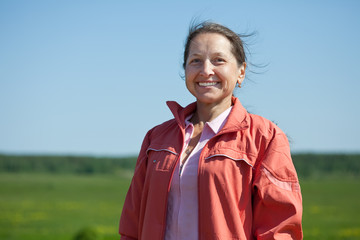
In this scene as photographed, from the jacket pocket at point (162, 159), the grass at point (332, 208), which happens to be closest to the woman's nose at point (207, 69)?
the jacket pocket at point (162, 159)

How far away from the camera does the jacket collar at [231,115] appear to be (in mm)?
2576

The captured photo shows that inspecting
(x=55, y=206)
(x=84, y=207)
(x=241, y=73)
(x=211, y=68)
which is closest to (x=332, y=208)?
(x=84, y=207)

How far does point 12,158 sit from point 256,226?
60062 mm

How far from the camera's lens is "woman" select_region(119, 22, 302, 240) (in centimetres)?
243

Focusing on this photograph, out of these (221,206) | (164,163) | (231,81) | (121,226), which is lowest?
(121,226)

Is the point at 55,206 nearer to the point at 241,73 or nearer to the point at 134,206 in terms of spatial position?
the point at 134,206

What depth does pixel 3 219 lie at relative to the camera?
24625 mm

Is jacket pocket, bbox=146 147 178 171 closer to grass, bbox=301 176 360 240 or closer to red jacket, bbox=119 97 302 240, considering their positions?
red jacket, bbox=119 97 302 240

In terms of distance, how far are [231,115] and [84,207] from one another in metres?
30.2

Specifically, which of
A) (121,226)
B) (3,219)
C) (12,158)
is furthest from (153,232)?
(12,158)

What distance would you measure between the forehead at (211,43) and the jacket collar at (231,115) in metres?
0.34

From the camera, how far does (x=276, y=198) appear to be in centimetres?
241

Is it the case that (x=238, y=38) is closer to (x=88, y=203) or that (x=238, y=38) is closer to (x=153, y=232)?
(x=153, y=232)

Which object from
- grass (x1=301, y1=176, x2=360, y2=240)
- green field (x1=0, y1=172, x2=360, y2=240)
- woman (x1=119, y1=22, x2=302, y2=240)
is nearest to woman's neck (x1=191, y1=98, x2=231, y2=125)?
woman (x1=119, y1=22, x2=302, y2=240)
